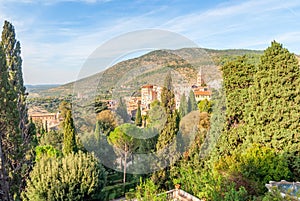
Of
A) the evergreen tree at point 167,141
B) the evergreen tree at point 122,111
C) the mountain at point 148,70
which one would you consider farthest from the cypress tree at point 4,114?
the evergreen tree at point 167,141

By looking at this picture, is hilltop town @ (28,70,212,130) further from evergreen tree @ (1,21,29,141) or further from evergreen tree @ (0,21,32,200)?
evergreen tree @ (1,21,29,141)

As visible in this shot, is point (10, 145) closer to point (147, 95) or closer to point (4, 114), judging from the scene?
point (4, 114)

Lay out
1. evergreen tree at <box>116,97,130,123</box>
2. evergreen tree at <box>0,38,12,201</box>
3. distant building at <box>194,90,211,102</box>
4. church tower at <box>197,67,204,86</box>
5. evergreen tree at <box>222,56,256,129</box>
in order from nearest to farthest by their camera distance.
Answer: evergreen tree at <box>0,38,12,201</box> → evergreen tree at <box>116,97,130,123</box> → church tower at <box>197,67,204,86</box> → distant building at <box>194,90,211,102</box> → evergreen tree at <box>222,56,256,129</box>

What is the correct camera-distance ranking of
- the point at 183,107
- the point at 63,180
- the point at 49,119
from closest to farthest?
the point at 63,180 < the point at 183,107 < the point at 49,119

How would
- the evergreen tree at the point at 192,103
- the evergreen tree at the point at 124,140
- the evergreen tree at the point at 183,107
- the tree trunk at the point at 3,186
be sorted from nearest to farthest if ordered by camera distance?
the tree trunk at the point at 3,186, the evergreen tree at the point at 192,103, the evergreen tree at the point at 183,107, the evergreen tree at the point at 124,140

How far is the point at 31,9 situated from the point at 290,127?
727 cm

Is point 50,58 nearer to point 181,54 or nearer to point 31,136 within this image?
point 31,136

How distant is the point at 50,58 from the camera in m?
9.04

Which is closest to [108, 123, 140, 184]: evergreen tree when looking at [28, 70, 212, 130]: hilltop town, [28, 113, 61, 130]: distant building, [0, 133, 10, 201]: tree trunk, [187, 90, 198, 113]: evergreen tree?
[28, 70, 212, 130]: hilltop town

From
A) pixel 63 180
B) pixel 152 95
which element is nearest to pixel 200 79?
pixel 152 95

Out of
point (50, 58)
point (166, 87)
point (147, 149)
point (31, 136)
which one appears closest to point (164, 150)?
point (147, 149)

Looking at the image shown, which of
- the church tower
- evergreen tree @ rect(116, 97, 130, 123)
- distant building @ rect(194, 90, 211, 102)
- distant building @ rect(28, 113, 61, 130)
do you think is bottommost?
distant building @ rect(28, 113, 61, 130)

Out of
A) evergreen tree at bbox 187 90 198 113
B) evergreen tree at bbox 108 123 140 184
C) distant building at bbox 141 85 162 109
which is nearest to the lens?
distant building at bbox 141 85 162 109

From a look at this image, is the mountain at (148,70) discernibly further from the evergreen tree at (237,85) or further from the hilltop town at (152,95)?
the evergreen tree at (237,85)
